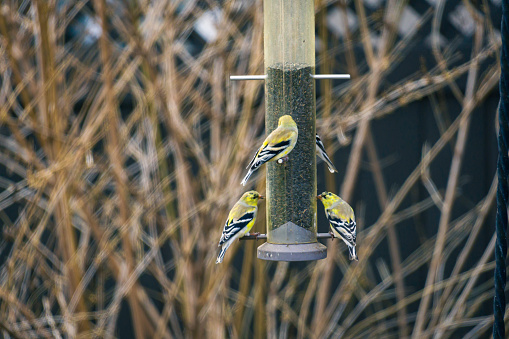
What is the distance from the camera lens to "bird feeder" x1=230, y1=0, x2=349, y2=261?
2.82 m

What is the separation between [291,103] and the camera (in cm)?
288

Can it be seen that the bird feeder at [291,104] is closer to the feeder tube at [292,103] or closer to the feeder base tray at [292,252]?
the feeder tube at [292,103]

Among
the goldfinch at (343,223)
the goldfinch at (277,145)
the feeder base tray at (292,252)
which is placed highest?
the goldfinch at (277,145)

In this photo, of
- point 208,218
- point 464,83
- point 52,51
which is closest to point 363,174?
point 464,83

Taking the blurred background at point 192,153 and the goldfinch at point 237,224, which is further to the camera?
the blurred background at point 192,153

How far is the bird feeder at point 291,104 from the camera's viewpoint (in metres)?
2.82

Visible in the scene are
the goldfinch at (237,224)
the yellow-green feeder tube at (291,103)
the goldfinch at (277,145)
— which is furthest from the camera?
the yellow-green feeder tube at (291,103)

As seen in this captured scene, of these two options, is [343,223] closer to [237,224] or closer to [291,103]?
[237,224]

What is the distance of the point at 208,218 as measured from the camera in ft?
11.0

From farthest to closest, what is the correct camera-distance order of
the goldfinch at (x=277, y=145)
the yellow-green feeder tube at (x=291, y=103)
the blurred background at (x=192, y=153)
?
the blurred background at (x=192, y=153)
the yellow-green feeder tube at (x=291, y=103)
the goldfinch at (x=277, y=145)

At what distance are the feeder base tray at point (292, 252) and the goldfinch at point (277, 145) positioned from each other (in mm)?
302

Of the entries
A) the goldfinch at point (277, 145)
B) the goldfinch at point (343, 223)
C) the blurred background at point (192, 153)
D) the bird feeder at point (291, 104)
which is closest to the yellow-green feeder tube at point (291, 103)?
the bird feeder at point (291, 104)

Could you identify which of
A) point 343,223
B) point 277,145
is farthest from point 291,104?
point 343,223

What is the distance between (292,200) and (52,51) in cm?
157
